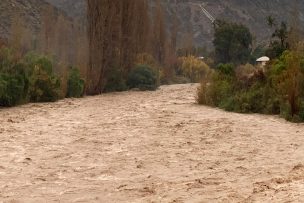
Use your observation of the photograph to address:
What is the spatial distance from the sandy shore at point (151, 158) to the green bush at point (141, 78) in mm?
13764

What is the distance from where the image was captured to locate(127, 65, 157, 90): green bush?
3016 cm

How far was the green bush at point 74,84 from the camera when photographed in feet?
79.1

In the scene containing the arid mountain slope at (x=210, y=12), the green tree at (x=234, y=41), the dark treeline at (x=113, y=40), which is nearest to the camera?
the dark treeline at (x=113, y=40)

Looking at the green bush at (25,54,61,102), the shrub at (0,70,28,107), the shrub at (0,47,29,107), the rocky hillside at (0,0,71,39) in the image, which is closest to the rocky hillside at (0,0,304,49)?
the rocky hillside at (0,0,71,39)

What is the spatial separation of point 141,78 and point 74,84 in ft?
21.4

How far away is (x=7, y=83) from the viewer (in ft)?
62.5

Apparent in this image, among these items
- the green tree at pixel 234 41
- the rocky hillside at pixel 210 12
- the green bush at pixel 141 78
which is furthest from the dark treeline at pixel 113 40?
the rocky hillside at pixel 210 12

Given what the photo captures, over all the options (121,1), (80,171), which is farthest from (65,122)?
(121,1)

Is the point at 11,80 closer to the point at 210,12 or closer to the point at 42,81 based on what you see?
the point at 42,81

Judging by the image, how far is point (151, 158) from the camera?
966cm

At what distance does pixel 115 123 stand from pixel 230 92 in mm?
6040

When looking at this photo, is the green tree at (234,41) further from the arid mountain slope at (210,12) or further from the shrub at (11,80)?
the arid mountain slope at (210,12)

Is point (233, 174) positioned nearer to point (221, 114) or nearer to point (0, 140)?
point (0, 140)

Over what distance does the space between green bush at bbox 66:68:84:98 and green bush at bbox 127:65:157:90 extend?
581cm
